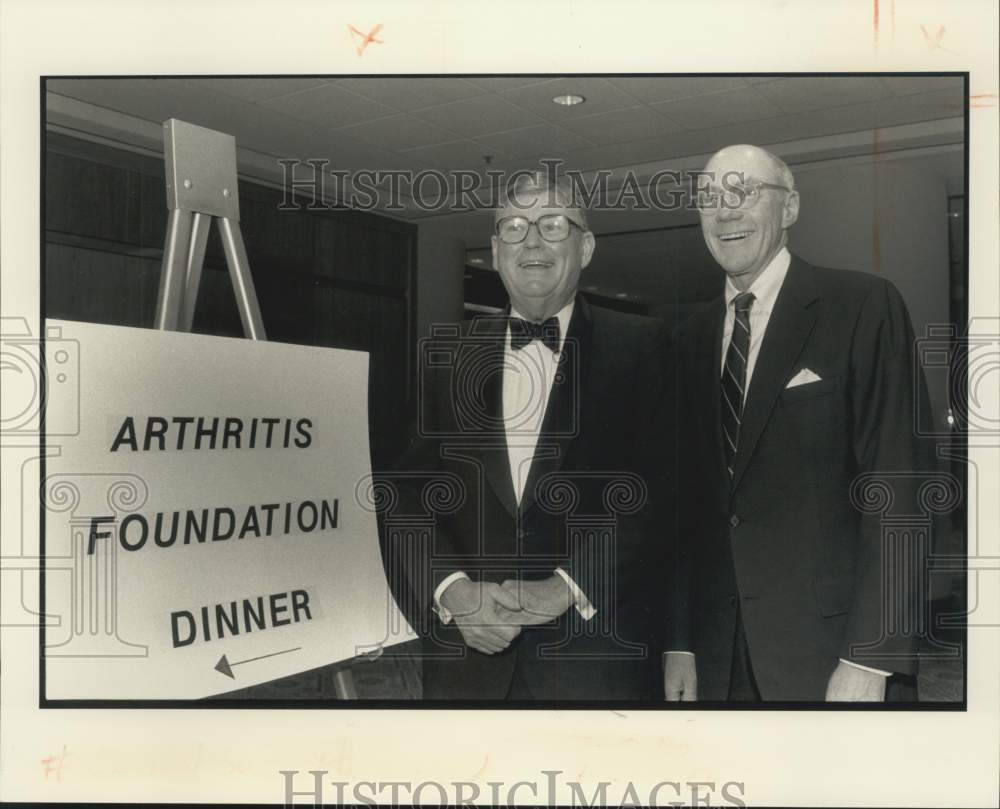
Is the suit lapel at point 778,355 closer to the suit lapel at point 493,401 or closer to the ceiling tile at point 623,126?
the ceiling tile at point 623,126

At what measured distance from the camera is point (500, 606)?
98.8 inches

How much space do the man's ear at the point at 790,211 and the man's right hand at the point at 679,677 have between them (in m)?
1.19

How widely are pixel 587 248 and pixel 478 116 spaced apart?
1.51ft

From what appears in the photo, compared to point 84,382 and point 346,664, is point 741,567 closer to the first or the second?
point 346,664

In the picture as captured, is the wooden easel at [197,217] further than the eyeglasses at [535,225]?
No

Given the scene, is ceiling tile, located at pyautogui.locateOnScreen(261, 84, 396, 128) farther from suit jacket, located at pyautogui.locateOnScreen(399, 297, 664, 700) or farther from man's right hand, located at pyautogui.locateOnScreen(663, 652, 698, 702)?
man's right hand, located at pyautogui.locateOnScreen(663, 652, 698, 702)

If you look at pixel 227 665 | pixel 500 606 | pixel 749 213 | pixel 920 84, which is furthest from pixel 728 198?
pixel 227 665

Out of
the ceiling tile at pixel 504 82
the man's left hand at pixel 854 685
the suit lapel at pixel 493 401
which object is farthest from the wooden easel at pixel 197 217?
the man's left hand at pixel 854 685

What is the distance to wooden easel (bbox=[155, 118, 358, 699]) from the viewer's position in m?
2.38

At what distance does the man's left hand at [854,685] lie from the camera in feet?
8.15

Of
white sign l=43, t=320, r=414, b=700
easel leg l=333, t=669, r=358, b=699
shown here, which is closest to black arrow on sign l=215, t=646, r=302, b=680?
white sign l=43, t=320, r=414, b=700

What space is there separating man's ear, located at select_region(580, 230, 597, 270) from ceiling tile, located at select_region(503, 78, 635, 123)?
32 centimetres

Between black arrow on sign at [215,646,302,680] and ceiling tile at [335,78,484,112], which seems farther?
ceiling tile at [335,78,484,112]

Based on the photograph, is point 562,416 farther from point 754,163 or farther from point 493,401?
point 754,163
